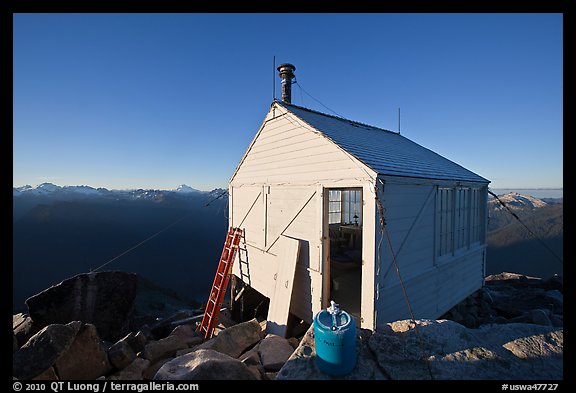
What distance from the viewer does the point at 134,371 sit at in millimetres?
5527

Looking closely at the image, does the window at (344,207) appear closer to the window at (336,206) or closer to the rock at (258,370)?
the window at (336,206)

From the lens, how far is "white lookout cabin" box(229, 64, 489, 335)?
5.59 meters

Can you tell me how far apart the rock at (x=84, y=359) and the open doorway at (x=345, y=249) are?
5.79m

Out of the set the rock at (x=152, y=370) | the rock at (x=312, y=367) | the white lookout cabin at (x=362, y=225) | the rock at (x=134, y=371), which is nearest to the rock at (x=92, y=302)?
the rock at (x=152, y=370)

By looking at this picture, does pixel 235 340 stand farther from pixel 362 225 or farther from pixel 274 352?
pixel 362 225

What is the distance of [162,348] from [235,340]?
6.28 feet

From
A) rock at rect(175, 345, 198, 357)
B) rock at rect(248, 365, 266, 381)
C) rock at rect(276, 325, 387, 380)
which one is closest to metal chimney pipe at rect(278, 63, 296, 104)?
rock at rect(276, 325, 387, 380)

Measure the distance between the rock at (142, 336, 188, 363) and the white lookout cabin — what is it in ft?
8.58

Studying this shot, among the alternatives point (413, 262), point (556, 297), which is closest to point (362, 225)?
point (413, 262)

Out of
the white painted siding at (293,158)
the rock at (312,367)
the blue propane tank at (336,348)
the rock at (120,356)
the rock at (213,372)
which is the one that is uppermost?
the white painted siding at (293,158)

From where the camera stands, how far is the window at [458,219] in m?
7.33

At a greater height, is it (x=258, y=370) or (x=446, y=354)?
(x=446, y=354)

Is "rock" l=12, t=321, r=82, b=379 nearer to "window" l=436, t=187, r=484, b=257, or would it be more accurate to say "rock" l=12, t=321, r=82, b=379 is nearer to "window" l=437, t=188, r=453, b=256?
"window" l=436, t=187, r=484, b=257
